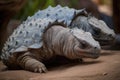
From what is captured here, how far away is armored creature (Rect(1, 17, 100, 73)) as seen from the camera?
2689mm

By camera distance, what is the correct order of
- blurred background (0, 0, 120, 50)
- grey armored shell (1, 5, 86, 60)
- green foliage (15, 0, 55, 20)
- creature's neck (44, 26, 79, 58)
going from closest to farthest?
creature's neck (44, 26, 79, 58)
grey armored shell (1, 5, 86, 60)
blurred background (0, 0, 120, 50)
green foliage (15, 0, 55, 20)

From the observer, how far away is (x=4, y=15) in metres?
3.68

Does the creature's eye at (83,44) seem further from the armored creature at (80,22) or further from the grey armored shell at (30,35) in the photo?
the armored creature at (80,22)

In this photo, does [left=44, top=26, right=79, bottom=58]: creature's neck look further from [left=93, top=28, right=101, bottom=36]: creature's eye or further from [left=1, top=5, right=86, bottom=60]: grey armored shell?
[left=93, top=28, right=101, bottom=36]: creature's eye

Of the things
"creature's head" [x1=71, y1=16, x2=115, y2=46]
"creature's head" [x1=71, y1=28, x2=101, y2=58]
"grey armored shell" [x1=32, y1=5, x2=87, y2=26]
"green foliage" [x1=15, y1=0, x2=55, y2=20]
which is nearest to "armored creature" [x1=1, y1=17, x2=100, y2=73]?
"creature's head" [x1=71, y1=28, x2=101, y2=58]

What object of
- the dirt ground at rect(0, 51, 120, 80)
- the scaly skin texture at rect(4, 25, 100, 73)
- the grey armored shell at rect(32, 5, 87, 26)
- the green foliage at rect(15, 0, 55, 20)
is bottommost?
the dirt ground at rect(0, 51, 120, 80)

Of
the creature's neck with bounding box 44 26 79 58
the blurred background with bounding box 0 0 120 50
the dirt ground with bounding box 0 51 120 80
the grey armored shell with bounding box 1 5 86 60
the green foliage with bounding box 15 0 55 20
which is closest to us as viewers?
the dirt ground with bounding box 0 51 120 80

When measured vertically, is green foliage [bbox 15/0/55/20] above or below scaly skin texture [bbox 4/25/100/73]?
above

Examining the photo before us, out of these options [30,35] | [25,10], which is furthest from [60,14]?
[25,10]

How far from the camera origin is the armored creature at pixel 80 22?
3.27 m

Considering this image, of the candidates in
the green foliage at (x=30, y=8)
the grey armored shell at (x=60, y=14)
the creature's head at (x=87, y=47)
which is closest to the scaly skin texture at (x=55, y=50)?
the creature's head at (x=87, y=47)

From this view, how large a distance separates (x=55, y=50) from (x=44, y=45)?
0.34 ft

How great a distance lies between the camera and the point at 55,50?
285 cm

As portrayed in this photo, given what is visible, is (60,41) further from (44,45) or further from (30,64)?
(30,64)
